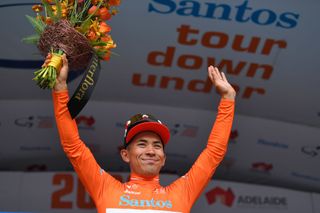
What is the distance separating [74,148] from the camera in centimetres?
196

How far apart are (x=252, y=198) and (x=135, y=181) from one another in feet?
11.8

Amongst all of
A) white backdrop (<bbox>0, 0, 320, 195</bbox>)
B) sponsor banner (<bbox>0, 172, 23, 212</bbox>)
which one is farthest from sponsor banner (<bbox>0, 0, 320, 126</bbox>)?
sponsor banner (<bbox>0, 172, 23, 212</bbox>)

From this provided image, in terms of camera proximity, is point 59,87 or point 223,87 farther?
point 223,87

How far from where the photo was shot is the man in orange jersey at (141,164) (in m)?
1.93

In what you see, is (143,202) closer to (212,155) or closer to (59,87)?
(212,155)

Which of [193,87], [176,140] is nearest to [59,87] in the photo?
[193,87]

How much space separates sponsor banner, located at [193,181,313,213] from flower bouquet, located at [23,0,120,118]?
3.57m

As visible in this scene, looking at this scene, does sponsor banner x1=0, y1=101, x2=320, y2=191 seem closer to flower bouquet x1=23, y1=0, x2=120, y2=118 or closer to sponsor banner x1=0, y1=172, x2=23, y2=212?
sponsor banner x1=0, y1=172, x2=23, y2=212

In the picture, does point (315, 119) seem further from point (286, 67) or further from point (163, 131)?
point (163, 131)

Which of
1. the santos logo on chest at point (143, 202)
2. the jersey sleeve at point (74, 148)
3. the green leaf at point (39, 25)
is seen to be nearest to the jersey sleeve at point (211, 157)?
the santos logo on chest at point (143, 202)

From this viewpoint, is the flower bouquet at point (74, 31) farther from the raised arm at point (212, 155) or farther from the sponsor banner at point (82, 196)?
the sponsor banner at point (82, 196)

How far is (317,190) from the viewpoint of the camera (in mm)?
5438

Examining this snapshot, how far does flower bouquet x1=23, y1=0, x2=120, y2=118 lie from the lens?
74.4 inches

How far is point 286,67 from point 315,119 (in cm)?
73
